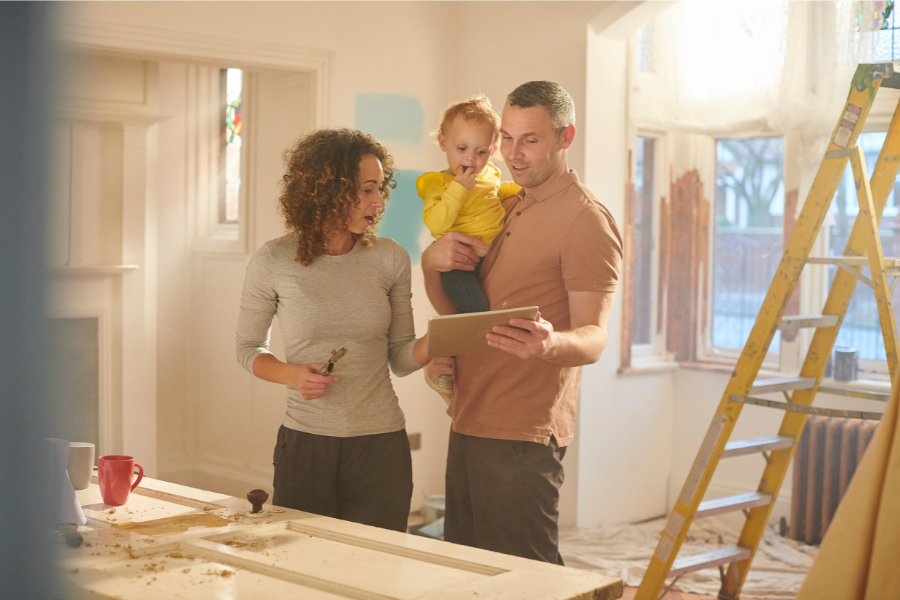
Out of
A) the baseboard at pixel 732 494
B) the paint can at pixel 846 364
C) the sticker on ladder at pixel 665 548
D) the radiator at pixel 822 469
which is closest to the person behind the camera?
the sticker on ladder at pixel 665 548

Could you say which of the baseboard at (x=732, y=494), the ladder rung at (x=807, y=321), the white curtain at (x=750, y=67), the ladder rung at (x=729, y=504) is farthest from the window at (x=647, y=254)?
the ladder rung at (x=807, y=321)

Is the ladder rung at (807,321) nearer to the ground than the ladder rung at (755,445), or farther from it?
farther from it

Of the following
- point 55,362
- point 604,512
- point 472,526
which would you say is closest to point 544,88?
point 472,526

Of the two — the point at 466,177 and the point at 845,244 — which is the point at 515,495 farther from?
the point at 845,244

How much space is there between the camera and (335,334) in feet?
6.49

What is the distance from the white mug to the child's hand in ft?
3.48

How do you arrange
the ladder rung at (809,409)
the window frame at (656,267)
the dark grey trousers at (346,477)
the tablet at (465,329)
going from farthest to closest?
the window frame at (656,267)
the ladder rung at (809,409)
the dark grey trousers at (346,477)
the tablet at (465,329)

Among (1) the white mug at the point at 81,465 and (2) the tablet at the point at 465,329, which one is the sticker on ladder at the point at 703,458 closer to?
(2) the tablet at the point at 465,329

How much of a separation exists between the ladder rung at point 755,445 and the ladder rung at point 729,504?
8.1 inches

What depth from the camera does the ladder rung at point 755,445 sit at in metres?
2.75

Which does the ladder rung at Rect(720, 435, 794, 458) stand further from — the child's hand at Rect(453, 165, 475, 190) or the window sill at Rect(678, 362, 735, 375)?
the window sill at Rect(678, 362, 735, 375)

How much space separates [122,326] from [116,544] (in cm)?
330

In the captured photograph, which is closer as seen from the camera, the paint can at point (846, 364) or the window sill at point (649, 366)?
the paint can at point (846, 364)

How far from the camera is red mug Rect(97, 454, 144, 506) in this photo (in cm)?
173
